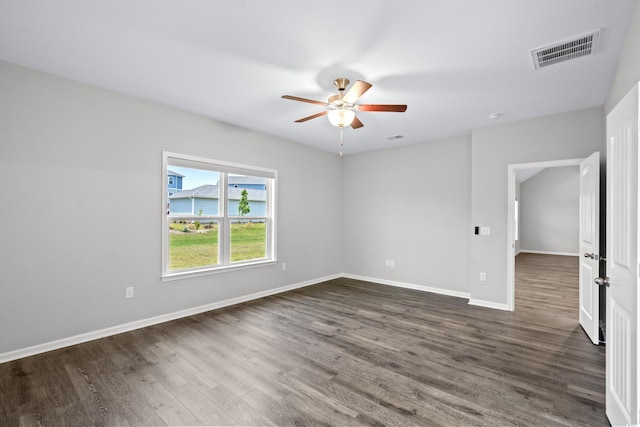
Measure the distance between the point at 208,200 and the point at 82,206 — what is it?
1.49 m

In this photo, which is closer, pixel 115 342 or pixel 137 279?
pixel 115 342

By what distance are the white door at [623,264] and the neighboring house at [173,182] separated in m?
4.25

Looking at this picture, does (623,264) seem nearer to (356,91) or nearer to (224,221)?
(356,91)

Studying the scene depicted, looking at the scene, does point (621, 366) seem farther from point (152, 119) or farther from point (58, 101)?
point (58, 101)

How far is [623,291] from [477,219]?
9.53ft

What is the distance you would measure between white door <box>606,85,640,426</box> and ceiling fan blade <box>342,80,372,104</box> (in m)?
1.62

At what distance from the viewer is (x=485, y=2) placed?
187cm

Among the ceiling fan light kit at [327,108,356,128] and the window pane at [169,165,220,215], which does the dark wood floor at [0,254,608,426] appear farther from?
the ceiling fan light kit at [327,108,356,128]

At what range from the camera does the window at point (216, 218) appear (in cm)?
388

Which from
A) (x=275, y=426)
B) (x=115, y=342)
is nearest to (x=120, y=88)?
(x=115, y=342)

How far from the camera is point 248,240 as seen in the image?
15.8ft

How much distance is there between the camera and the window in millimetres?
3885

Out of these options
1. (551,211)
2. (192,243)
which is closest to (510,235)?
(192,243)

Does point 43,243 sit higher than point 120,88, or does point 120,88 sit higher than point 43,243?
point 120,88
